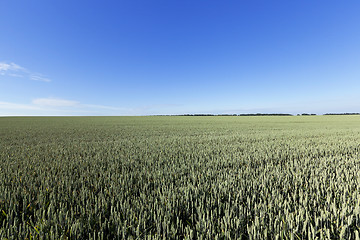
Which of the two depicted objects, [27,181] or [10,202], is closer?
[10,202]

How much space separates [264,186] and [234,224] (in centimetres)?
153

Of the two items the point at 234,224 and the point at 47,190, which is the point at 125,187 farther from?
the point at 234,224

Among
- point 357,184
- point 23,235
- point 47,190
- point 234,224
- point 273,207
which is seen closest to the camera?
point 23,235

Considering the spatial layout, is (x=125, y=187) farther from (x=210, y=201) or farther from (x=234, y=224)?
(x=234, y=224)

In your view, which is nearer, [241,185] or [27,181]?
[241,185]

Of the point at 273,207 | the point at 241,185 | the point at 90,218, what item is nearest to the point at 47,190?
the point at 90,218

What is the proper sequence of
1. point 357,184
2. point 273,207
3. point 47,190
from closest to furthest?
point 273,207
point 47,190
point 357,184

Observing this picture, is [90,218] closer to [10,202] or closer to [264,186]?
[10,202]

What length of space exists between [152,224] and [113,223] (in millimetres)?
518

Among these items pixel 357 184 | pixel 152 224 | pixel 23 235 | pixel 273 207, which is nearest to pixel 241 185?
pixel 273 207

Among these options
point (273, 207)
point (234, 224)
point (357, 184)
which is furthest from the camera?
point (357, 184)

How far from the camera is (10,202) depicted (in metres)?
2.84

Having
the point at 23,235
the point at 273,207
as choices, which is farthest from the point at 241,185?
the point at 23,235

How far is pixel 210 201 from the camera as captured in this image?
2969mm
